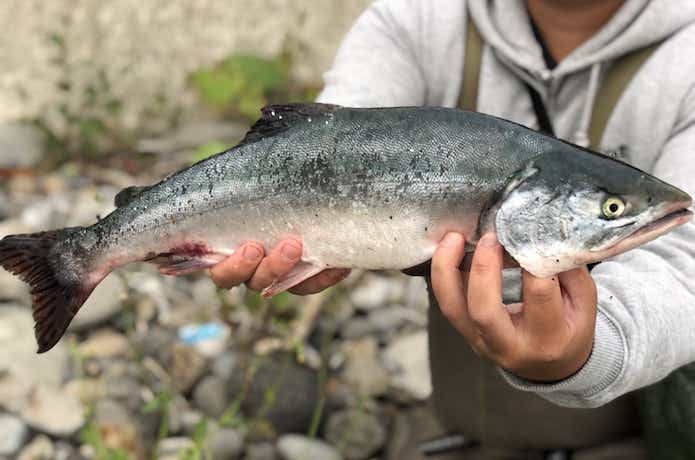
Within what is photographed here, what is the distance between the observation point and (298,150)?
1.87 m

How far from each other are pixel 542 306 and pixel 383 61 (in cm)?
143

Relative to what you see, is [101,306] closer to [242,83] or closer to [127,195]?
[127,195]

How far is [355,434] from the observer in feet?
11.8

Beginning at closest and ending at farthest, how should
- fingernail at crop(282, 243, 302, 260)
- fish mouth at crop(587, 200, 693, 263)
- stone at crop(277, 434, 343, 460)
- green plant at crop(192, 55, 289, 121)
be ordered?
1. fish mouth at crop(587, 200, 693, 263)
2. fingernail at crop(282, 243, 302, 260)
3. stone at crop(277, 434, 343, 460)
4. green plant at crop(192, 55, 289, 121)

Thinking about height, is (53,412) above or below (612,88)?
below

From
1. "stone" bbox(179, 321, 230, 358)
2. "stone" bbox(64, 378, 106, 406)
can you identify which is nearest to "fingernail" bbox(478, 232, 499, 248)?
"stone" bbox(64, 378, 106, 406)

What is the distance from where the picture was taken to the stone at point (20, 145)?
575 centimetres

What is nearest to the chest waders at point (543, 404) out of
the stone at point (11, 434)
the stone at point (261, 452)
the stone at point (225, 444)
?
the stone at point (261, 452)

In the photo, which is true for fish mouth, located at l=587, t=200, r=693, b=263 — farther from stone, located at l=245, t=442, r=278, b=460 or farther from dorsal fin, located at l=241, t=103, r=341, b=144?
stone, located at l=245, t=442, r=278, b=460

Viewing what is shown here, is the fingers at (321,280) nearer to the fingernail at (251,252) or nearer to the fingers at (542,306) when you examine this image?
the fingernail at (251,252)

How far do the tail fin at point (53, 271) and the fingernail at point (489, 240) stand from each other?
1018 mm

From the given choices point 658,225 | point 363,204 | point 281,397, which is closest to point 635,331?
point 658,225

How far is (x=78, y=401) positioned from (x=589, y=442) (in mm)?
2266

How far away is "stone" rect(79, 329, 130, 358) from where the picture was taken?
4.04 meters
